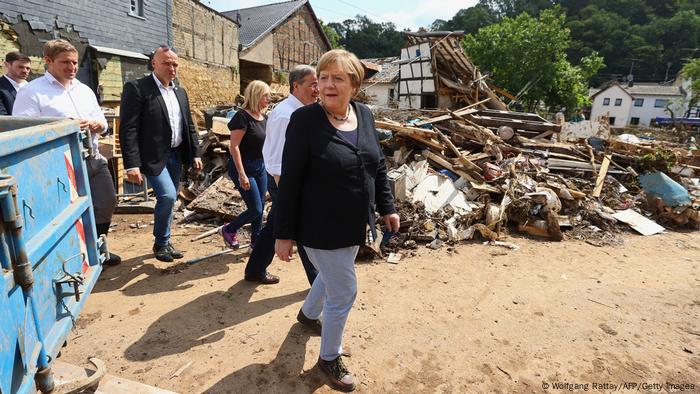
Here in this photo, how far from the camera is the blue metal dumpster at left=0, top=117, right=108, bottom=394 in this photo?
1311 millimetres

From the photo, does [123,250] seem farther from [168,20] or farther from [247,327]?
[168,20]

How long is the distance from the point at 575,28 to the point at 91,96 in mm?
68278

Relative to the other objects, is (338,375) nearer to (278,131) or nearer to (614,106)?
(278,131)

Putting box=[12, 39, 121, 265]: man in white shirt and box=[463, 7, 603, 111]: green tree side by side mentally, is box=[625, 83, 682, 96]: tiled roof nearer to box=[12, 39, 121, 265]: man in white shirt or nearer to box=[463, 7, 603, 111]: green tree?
box=[463, 7, 603, 111]: green tree

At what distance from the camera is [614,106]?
52906mm

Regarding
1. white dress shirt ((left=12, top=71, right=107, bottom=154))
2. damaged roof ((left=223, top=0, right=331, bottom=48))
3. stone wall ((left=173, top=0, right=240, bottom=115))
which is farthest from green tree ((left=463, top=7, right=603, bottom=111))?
white dress shirt ((left=12, top=71, right=107, bottom=154))

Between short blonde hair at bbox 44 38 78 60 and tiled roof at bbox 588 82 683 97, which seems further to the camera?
tiled roof at bbox 588 82 683 97

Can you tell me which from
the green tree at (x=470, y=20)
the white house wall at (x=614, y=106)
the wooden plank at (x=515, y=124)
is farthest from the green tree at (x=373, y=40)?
the wooden plank at (x=515, y=124)

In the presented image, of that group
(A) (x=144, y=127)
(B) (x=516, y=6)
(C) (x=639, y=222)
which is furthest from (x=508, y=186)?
(B) (x=516, y=6)

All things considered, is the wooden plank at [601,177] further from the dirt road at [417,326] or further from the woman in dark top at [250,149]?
the woman in dark top at [250,149]

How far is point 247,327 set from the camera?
2.97 m

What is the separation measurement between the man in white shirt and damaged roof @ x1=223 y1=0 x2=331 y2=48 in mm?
18820

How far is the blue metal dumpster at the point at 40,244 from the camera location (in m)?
1.31

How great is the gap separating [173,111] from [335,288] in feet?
8.85
